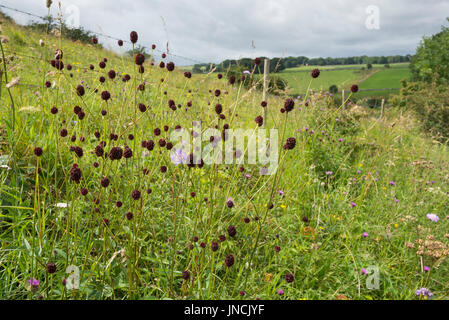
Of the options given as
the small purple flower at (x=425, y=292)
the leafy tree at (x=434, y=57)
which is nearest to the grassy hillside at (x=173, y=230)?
the small purple flower at (x=425, y=292)

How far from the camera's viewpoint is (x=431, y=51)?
98.3ft

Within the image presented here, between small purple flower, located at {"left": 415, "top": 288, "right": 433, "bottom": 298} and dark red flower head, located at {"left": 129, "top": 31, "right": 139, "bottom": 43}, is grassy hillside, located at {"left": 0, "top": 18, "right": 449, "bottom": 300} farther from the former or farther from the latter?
dark red flower head, located at {"left": 129, "top": 31, "right": 139, "bottom": 43}

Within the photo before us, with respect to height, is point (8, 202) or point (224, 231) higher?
point (8, 202)

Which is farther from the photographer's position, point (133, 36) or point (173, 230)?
point (173, 230)

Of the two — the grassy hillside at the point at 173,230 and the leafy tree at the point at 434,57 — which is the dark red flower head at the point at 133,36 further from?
the leafy tree at the point at 434,57

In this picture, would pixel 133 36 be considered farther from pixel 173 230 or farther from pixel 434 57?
pixel 434 57

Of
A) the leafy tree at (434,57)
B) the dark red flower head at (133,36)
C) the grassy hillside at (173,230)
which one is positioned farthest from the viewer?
the leafy tree at (434,57)

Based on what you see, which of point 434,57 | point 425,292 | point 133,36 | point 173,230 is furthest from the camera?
point 434,57

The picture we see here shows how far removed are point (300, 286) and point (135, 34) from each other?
1.74 meters

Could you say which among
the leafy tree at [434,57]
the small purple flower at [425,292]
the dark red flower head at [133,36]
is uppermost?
the leafy tree at [434,57]

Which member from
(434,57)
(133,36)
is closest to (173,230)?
(133,36)

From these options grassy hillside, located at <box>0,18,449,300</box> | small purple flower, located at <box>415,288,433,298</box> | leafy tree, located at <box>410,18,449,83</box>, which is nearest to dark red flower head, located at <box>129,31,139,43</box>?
grassy hillside, located at <box>0,18,449,300</box>
